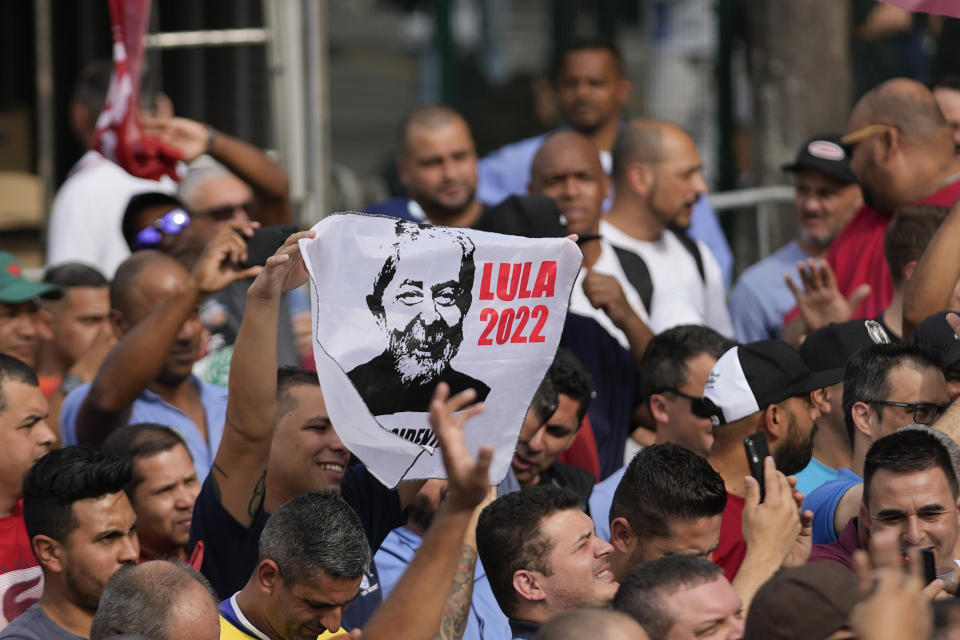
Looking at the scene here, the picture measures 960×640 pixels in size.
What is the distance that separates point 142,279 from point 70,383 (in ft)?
1.87

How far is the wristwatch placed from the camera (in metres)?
6.90

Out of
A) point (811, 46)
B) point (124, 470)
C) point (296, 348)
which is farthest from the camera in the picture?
point (811, 46)

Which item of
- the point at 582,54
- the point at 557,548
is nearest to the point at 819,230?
the point at 582,54

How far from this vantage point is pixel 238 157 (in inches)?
300

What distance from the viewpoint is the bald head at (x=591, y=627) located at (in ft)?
12.3

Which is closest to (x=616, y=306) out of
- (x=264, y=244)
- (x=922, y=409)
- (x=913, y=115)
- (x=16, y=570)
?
(x=913, y=115)

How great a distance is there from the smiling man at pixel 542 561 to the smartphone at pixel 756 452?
0.55m

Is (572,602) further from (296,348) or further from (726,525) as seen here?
(296,348)

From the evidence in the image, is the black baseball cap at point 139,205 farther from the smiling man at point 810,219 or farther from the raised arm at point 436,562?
the raised arm at point 436,562

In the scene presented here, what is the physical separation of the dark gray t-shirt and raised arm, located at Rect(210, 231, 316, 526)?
2.03ft

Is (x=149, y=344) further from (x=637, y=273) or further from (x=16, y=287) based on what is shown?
(x=637, y=273)

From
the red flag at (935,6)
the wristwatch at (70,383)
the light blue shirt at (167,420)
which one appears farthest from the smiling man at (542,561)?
the wristwatch at (70,383)

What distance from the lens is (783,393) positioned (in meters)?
5.68

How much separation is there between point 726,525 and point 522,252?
1150mm
